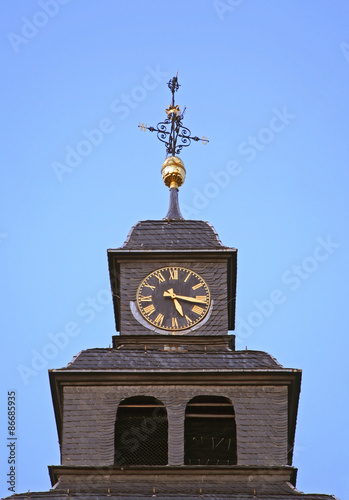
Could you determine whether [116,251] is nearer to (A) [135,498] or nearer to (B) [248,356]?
(B) [248,356]

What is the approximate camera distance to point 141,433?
153 ft

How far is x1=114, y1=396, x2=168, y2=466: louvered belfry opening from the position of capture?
46219 mm

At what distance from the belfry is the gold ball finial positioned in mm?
4385

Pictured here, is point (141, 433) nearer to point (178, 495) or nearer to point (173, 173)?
point (178, 495)

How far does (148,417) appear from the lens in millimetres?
46750

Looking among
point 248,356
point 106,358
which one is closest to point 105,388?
point 106,358

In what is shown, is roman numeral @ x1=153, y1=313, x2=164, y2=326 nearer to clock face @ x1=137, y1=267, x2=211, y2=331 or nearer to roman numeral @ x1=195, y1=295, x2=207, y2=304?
clock face @ x1=137, y1=267, x2=211, y2=331

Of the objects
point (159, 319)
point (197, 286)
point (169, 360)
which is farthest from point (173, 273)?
point (169, 360)

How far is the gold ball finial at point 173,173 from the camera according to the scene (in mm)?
55469

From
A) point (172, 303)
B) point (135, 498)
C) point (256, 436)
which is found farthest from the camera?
point (172, 303)

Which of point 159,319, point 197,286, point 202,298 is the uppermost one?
point 197,286

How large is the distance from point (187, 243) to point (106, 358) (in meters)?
5.98

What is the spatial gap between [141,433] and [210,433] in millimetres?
1819

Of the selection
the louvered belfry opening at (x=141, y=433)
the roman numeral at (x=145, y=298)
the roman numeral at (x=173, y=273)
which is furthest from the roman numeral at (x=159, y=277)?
the louvered belfry opening at (x=141, y=433)
